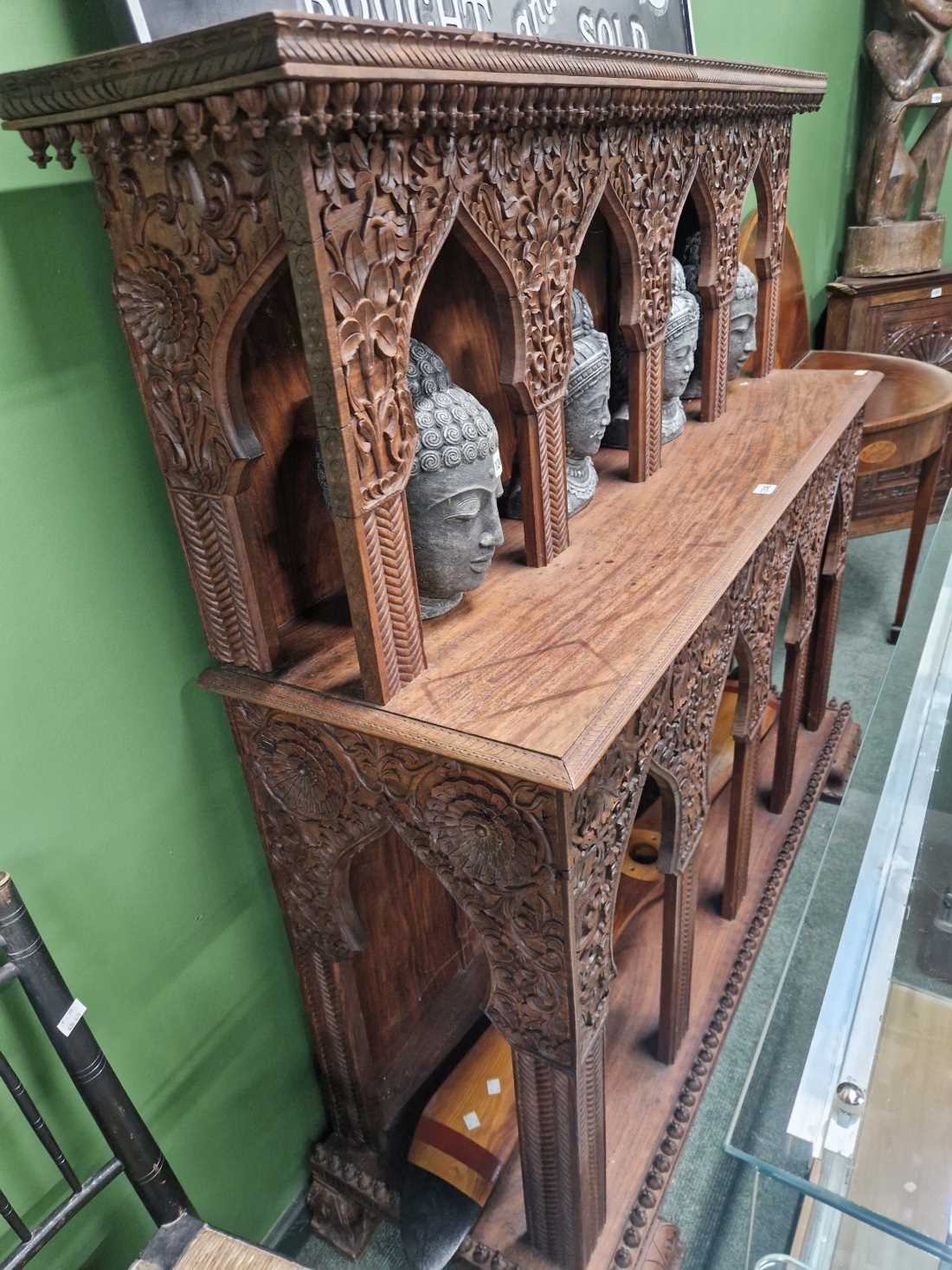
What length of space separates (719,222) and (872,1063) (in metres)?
1.16

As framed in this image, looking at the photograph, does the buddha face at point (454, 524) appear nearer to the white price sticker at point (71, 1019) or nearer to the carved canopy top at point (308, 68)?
the carved canopy top at point (308, 68)

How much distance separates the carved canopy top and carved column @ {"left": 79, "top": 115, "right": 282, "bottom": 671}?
2cm

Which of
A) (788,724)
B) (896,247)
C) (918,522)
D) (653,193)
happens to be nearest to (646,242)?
(653,193)

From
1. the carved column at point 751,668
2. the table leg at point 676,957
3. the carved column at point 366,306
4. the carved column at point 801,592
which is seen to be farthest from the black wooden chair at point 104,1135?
the carved column at point 801,592

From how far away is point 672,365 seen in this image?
4.40ft

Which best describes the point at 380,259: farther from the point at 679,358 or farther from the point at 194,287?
the point at 679,358

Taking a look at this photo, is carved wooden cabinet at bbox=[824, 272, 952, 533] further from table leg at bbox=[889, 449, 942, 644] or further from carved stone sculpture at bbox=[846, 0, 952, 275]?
table leg at bbox=[889, 449, 942, 644]

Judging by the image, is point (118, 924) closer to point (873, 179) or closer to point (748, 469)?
point (748, 469)

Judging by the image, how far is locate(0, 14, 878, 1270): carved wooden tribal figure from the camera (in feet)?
2.21

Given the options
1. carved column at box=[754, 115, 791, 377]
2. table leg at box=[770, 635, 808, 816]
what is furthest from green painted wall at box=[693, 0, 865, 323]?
table leg at box=[770, 635, 808, 816]

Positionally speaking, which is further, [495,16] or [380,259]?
[495,16]

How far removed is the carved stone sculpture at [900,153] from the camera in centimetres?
288

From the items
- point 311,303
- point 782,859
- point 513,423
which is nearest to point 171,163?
point 311,303

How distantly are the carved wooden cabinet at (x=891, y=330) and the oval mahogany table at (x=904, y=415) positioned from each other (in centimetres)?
55
